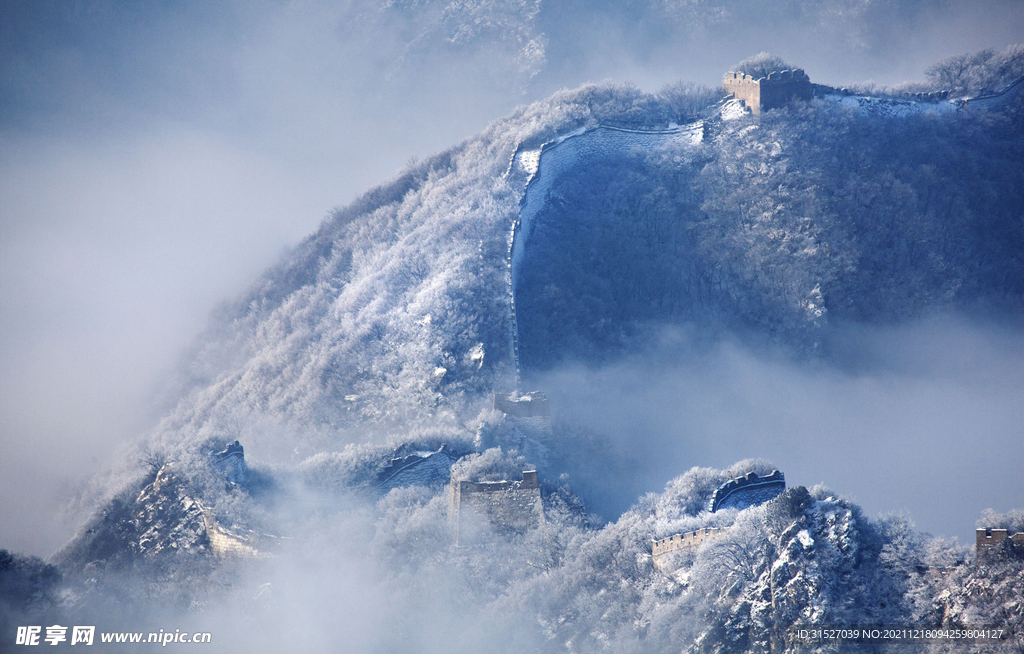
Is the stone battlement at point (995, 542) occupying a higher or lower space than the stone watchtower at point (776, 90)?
lower

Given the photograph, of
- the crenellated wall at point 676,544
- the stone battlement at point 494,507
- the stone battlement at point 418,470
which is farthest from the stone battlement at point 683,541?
the stone battlement at point 418,470

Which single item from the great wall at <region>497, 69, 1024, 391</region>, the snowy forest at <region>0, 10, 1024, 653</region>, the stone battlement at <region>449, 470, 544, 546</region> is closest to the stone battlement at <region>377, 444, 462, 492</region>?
the snowy forest at <region>0, 10, 1024, 653</region>

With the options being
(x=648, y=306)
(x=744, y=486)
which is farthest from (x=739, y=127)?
(x=744, y=486)

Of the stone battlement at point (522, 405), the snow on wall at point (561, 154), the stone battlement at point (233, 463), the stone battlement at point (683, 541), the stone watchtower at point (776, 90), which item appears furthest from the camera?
the stone watchtower at point (776, 90)

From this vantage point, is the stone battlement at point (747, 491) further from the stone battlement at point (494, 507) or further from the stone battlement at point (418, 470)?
the stone battlement at point (418, 470)

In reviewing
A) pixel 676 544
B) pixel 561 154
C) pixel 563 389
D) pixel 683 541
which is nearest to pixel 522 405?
pixel 563 389
